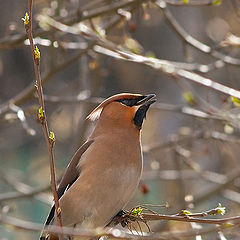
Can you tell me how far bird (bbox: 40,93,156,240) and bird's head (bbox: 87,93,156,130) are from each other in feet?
0.19

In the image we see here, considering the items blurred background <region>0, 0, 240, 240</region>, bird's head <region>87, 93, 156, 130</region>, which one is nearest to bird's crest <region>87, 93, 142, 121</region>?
bird's head <region>87, 93, 156, 130</region>

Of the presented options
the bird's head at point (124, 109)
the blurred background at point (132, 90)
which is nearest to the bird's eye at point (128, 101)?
the bird's head at point (124, 109)

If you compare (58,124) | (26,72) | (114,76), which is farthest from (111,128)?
(114,76)

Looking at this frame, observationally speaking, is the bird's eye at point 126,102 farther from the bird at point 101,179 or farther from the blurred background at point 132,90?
the blurred background at point 132,90

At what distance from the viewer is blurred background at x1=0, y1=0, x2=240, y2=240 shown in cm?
488

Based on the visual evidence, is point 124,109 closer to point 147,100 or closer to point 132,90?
point 147,100

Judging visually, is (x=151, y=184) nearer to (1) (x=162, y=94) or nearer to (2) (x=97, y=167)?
(1) (x=162, y=94)

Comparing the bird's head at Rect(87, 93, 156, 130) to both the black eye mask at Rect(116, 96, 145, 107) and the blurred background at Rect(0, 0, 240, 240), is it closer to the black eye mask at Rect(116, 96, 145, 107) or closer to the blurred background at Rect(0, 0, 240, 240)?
the black eye mask at Rect(116, 96, 145, 107)

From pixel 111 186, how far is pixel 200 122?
1.94 meters

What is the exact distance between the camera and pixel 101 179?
402cm

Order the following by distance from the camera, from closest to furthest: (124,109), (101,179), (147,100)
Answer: (101,179) < (147,100) < (124,109)

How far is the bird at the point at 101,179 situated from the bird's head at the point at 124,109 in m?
0.06

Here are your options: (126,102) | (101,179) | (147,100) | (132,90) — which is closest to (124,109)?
(126,102)

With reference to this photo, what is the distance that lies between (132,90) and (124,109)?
566 cm
